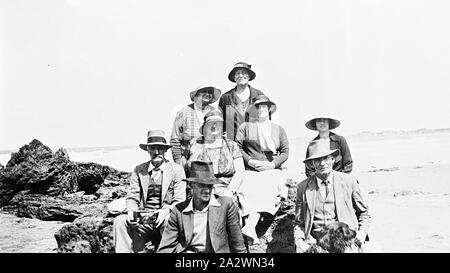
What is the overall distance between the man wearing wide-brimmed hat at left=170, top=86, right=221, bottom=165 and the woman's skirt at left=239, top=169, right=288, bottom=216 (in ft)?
3.04

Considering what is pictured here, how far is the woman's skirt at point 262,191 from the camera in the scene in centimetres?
520

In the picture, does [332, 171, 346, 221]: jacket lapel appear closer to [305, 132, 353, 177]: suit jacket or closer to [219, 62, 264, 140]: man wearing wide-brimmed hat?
[305, 132, 353, 177]: suit jacket

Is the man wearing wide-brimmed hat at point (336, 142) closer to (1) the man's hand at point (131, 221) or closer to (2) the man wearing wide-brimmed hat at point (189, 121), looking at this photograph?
(2) the man wearing wide-brimmed hat at point (189, 121)

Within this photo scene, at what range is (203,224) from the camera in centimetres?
441

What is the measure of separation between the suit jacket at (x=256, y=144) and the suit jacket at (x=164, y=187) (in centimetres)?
90

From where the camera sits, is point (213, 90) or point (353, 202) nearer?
point (353, 202)

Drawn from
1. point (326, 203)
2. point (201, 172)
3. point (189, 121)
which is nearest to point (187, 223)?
point (201, 172)

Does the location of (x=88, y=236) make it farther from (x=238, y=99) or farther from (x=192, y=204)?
(x=238, y=99)

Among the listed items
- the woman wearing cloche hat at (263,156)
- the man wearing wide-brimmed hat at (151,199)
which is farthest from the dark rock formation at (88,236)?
the woman wearing cloche hat at (263,156)

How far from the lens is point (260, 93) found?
598 cm
